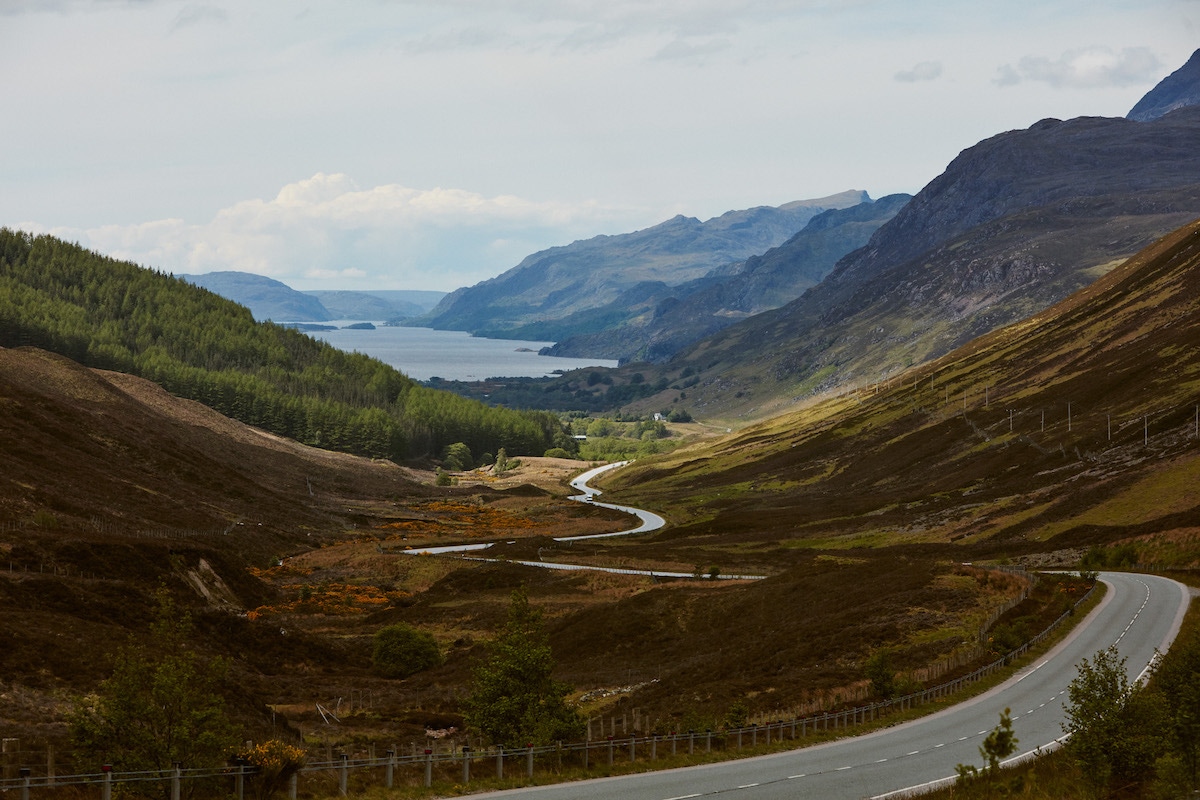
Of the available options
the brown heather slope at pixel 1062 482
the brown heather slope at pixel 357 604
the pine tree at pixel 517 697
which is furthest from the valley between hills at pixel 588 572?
the pine tree at pixel 517 697

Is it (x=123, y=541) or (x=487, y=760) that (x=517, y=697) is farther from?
(x=123, y=541)

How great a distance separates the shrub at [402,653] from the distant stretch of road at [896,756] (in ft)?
141

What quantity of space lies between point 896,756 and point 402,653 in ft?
156

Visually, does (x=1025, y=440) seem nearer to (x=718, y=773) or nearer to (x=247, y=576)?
(x=247, y=576)

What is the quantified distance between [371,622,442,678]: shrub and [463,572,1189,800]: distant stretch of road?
141 ft

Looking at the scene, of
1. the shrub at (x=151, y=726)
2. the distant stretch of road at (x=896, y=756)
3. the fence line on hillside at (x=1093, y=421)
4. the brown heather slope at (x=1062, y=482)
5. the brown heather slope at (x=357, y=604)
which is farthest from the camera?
the fence line on hillside at (x=1093, y=421)

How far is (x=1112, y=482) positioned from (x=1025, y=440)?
4409 cm

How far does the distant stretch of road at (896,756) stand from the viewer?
3316 cm

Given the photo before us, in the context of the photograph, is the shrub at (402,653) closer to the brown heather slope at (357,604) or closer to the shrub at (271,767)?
the brown heather slope at (357,604)

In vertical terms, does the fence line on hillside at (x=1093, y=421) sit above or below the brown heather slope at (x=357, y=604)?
above

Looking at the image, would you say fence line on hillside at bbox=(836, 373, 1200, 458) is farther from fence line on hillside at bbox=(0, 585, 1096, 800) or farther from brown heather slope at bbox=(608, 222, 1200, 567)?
fence line on hillside at bbox=(0, 585, 1096, 800)

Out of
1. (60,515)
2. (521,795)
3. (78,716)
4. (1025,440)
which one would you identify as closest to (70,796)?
(78,716)

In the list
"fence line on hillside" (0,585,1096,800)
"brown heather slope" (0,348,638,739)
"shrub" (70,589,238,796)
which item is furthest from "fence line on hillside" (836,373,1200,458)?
"shrub" (70,589,238,796)

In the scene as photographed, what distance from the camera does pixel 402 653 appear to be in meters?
78.9
